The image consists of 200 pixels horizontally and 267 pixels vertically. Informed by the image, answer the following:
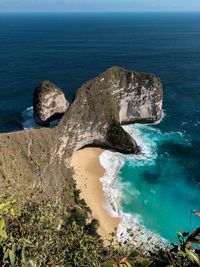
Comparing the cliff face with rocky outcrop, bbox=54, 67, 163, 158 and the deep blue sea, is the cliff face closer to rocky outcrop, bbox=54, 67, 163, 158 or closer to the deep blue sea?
rocky outcrop, bbox=54, 67, 163, 158

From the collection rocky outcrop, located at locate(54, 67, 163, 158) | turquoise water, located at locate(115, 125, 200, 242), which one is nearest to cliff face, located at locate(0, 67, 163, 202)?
rocky outcrop, located at locate(54, 67, 163, 158)

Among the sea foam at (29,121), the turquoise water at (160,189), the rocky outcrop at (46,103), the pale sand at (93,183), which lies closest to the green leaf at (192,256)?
the turquoise water at (160,189)

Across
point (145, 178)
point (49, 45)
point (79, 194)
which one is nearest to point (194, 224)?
point (145, 178)

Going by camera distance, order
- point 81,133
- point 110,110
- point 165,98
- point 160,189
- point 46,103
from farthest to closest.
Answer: point 165,98 < point 46,103 < point 110,110 < point 81,133 < point 160,189

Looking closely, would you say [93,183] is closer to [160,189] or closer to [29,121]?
[160,189]

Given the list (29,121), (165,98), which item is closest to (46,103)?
(29,121)

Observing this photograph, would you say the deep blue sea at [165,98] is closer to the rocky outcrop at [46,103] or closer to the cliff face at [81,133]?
the cliff face at [81,133]

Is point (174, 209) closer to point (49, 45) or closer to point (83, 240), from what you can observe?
point (83, 240)
